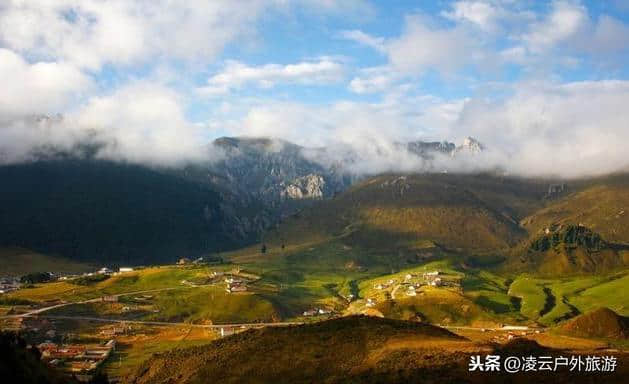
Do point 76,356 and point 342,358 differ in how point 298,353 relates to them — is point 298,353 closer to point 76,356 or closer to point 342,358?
point 342,358

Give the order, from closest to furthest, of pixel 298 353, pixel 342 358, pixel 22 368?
pixel 22 368 → pixel 342 358 → pixel 298 353

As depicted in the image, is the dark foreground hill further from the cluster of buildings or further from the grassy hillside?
the grassy hillside

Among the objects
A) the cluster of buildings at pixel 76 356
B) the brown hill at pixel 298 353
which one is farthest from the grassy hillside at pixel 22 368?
the cluster of buildings at pixel 76 356

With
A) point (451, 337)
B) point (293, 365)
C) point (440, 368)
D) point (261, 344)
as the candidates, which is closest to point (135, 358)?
point (261, 344)

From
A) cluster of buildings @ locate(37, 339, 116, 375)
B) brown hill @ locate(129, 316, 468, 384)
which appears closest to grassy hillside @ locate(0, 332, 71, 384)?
brown hill @ locate(129, 316, 468, 384)

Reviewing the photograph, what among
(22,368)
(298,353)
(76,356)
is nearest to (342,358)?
(298,353)

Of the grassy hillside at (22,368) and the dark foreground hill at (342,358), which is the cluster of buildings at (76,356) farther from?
the grassy hillside at (22,368)

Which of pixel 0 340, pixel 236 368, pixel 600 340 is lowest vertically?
pixel 600 340

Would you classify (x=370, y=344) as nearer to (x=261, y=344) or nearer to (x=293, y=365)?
(x=293, y=365)
